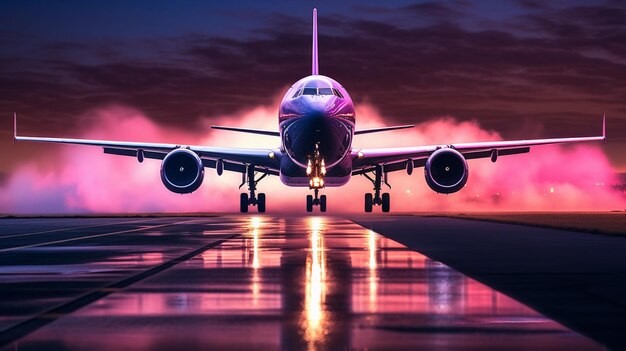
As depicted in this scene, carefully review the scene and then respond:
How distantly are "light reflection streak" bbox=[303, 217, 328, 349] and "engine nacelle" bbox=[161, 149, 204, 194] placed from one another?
22520 millimetres

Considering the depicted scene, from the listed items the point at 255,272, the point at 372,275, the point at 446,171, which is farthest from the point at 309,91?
the point at 372,275

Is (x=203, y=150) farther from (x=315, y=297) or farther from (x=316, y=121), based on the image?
(x=315, y=297)

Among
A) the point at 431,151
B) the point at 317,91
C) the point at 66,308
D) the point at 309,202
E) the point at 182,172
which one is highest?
the point at 317,91

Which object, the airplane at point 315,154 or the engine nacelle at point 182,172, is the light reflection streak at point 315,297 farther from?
the engine nacelle at point 182,172

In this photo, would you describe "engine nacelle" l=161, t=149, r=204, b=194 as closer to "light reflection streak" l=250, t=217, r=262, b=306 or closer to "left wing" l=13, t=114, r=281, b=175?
"left wing" l=13, t=114, r=281, b=175

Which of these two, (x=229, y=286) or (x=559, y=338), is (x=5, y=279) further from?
(x=559, y=338)

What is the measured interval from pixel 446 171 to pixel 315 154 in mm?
8570

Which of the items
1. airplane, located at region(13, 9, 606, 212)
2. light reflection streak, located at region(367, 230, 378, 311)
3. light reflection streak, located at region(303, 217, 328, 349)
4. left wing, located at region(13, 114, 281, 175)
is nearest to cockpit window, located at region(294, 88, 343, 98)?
airplane, located at region(13, 9, 606, 212)

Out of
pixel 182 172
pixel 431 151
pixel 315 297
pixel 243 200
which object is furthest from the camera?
pixel 243 200

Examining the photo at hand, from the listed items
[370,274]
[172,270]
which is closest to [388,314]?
[370,274]

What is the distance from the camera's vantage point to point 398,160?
4794cm

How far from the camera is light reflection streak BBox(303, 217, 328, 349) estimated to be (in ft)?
30.6

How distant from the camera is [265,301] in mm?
11977

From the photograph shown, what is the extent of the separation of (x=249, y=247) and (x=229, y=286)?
8.74m
